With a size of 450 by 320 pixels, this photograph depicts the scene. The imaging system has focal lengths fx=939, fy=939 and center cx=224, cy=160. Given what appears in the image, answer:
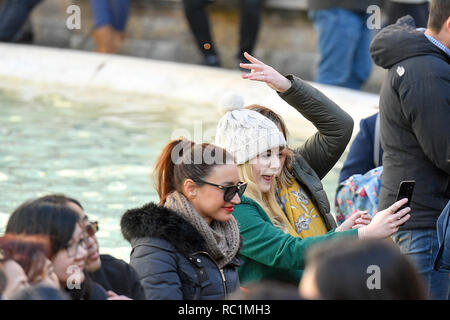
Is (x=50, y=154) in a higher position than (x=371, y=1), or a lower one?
lower

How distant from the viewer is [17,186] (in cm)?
605

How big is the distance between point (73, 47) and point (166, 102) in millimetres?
2910

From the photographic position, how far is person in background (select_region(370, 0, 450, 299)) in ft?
11.6

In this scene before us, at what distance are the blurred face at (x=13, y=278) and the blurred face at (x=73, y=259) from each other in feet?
0.71

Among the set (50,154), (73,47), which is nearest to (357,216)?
(50,154)

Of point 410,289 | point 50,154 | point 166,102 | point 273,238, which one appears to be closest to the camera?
point 410,289

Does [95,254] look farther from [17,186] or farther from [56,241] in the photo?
[17,186]

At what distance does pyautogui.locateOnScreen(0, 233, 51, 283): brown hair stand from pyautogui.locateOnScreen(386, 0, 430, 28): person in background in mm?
5939

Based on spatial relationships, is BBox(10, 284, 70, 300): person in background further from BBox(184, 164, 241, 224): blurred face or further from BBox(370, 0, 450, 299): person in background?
BBox(370, 0, 450, 299): person in background

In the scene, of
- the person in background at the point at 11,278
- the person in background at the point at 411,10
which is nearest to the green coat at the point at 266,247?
the person in background at the point at 11,278

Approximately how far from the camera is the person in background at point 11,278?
2420 mm

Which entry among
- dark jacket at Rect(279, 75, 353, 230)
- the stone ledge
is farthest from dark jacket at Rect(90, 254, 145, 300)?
the stone ledge

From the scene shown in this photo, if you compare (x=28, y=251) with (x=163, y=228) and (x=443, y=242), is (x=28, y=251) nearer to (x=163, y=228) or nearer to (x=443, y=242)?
(x=163, y=228)

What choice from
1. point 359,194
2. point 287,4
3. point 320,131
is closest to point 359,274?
point 320,131
